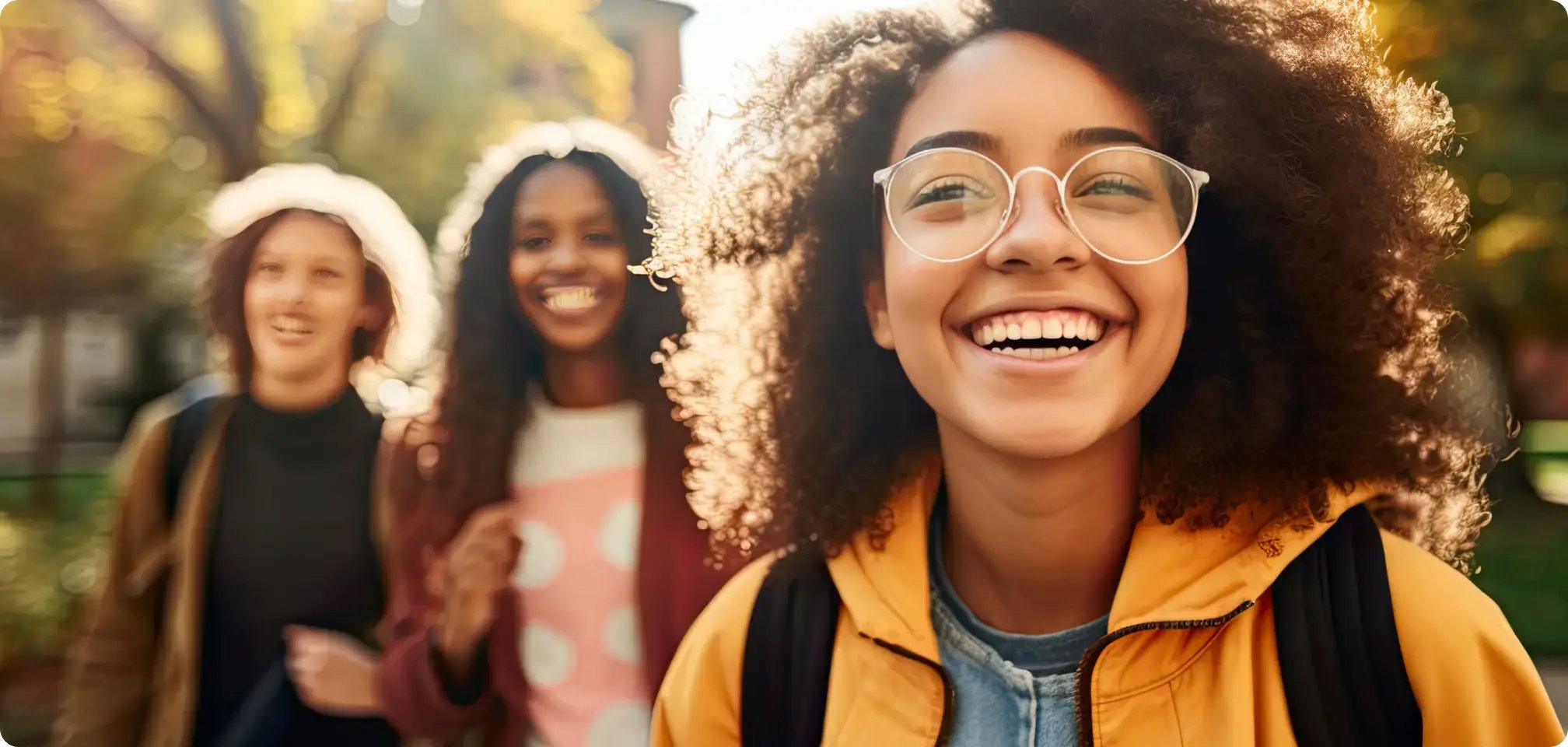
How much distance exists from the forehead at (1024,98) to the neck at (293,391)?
45.7 inches

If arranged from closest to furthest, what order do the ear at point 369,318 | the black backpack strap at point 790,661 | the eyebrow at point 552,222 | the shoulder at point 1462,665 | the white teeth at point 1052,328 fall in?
the shoulder at point 1462,665 < the white teeth at point 1052,328 < the black backpack strap at point 790,661 < the eyebrow at point 552,222 < the ear at point 369,318

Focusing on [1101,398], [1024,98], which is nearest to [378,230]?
[1024,98]

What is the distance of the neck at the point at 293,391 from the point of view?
6.41 feet

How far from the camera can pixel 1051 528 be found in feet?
4.94

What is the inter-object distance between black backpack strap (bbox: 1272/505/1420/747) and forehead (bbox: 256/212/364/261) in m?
1.59

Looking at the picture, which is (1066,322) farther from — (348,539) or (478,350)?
(348,539)

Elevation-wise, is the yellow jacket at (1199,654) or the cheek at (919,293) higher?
the cheek at (919,293)

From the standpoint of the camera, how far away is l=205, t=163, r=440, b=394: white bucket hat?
1953mm

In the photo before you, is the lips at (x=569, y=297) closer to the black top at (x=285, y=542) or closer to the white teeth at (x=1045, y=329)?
the black top at (x=285, y=542)

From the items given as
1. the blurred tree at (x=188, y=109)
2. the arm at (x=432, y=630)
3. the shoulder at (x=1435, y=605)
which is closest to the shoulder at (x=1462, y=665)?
the shoulder at (x=1435, y=605)

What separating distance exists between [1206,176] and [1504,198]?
0.87m

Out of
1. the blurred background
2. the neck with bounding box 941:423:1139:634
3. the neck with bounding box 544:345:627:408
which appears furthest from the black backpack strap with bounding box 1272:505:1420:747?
the neck with bounding box 544:345:627:408

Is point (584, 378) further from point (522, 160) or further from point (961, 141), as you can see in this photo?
point (961, 141)

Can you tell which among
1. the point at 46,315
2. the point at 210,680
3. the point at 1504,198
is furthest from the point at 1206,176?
the point at 46,315
